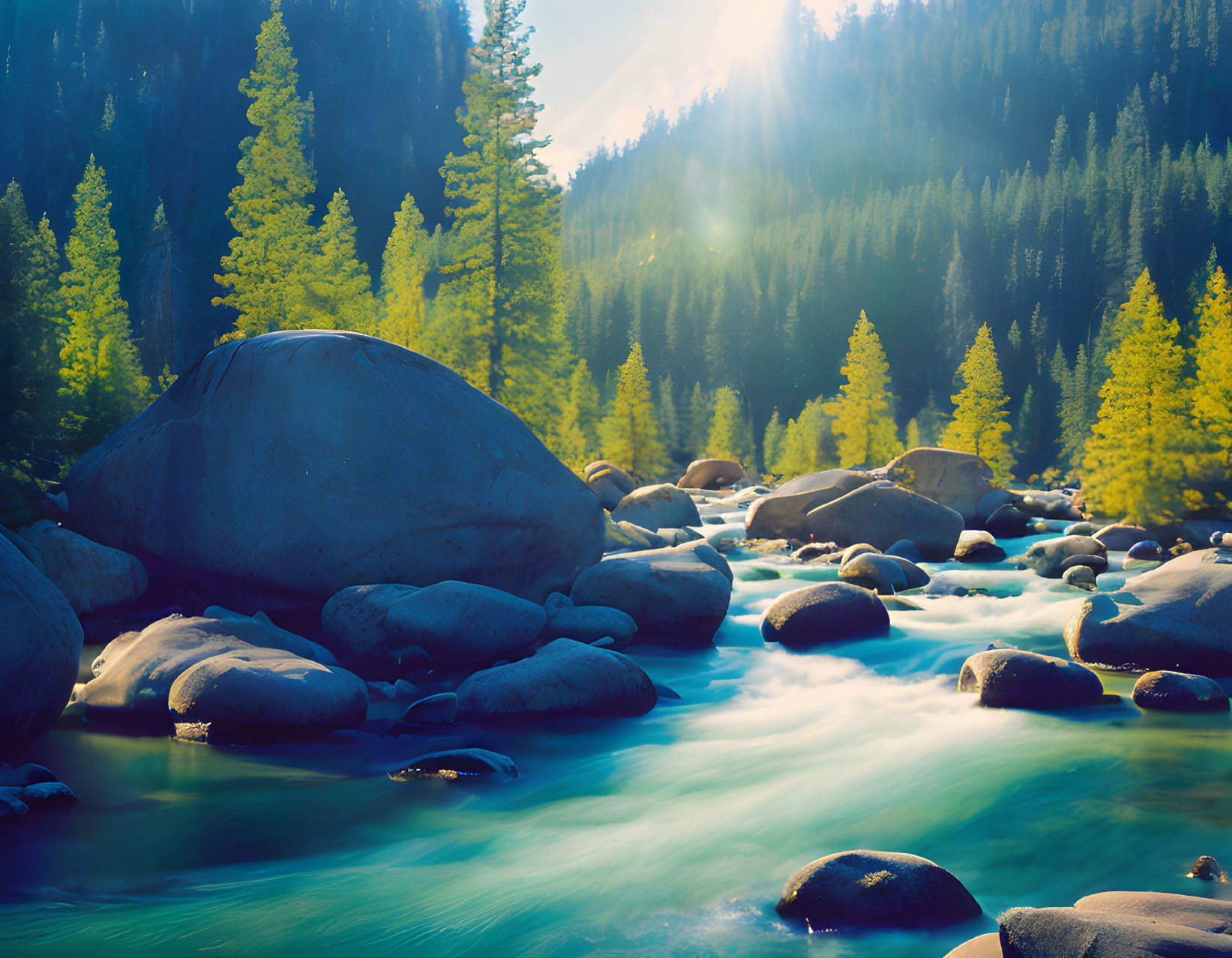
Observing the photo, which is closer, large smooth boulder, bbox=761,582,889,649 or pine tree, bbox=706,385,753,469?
large smooth boulder, bbox=761,582,889,649

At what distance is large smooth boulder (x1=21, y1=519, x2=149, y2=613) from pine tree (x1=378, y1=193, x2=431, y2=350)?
57.5 ft

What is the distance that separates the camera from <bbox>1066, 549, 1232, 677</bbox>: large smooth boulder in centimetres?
766

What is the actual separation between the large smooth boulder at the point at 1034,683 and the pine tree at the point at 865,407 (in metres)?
32.0

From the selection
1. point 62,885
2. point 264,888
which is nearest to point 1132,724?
point 264,888

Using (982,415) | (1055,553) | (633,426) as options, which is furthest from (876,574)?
(633,426)

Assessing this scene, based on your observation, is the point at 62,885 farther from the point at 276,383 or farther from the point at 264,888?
the point at 276,383

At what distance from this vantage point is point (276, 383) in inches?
371

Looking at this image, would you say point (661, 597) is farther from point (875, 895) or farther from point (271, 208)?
point (271, 208)

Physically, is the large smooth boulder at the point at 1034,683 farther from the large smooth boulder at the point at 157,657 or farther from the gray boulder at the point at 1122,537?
the gray boulder at the point at 1122,537

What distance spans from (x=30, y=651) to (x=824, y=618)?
7479mm

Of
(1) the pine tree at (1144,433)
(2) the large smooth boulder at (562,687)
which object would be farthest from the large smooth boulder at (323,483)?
(1) the pine tree at (1144,433)

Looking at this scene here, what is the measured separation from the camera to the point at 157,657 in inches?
247

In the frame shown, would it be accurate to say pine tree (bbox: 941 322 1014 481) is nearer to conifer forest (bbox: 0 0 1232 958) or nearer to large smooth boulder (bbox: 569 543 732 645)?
conifer forest (bbox: 0 0 1232 958)

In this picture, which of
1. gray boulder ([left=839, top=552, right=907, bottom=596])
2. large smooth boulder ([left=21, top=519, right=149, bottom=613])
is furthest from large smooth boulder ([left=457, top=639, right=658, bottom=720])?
gray boulder ([left=839, top=552, right=907, bottom=596])
